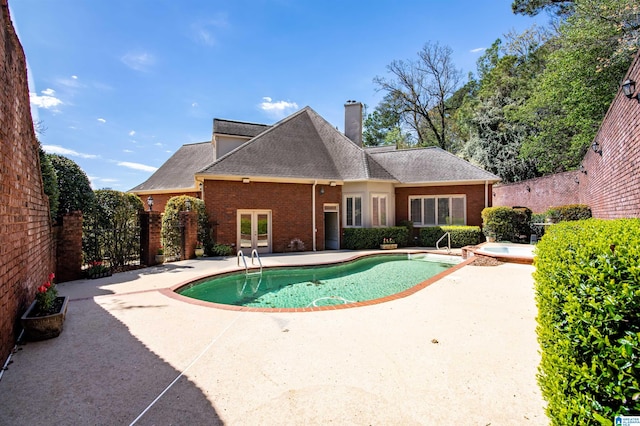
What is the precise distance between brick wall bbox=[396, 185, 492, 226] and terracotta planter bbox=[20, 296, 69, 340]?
16.0m

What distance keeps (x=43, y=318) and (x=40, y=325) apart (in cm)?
10

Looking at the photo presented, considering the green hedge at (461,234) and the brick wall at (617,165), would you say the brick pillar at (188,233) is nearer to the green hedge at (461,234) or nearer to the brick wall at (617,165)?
the green hedge at (461,234)

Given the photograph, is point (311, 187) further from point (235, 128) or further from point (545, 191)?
point (545, 191)

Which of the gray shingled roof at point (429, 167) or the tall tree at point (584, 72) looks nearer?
the tall tree at point (584, 72)

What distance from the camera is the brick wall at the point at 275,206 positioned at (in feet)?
44.7

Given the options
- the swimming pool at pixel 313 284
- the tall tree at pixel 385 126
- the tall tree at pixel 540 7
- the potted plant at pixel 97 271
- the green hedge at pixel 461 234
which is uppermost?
the tall tree at pixel 540 7

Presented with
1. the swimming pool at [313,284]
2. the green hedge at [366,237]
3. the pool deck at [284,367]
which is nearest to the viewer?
the pool deck at [284,367]

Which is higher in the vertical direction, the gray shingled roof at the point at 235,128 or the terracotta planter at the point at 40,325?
the gray shingled roof at the point at 235,128

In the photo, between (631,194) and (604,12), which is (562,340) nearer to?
(631,194)

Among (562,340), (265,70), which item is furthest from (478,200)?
(562,340)

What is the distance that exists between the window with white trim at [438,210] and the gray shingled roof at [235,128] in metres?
10.9

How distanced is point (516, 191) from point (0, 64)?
26.0 m

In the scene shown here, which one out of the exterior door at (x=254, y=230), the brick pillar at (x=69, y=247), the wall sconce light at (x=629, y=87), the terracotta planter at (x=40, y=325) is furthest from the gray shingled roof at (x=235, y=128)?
the wall sconce light at (x=629, y=87)

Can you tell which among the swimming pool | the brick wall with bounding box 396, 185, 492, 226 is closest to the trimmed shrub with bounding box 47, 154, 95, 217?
the swimming pool
